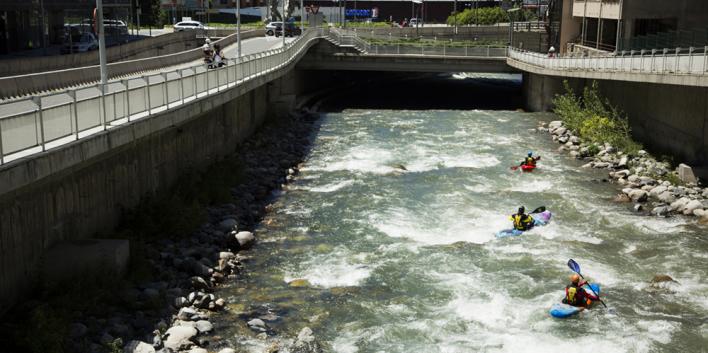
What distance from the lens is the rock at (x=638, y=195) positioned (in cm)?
2866

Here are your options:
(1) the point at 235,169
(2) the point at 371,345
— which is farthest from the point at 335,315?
(1) the point at 235,169

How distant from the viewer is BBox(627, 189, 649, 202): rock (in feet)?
94.0

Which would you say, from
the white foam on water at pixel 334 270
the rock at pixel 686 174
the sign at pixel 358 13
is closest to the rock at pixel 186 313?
the white foam on water at pixel 334 270

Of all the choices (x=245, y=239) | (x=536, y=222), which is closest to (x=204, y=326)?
(x=245, y=239)

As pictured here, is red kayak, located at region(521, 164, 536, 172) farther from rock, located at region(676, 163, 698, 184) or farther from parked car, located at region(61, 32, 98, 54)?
parked car, located at region(61, 32, 98, 54)

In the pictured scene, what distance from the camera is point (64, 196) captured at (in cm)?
1858

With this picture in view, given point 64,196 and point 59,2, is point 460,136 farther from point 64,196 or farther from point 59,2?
point 64,196

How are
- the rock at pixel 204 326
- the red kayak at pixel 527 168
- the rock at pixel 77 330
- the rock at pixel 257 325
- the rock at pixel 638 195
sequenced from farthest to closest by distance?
the red kayak at pixel 527 168 < the rock at pixel 638 195 < the rock at pixel 257 325 < the rock at pixel 204 326 < the rock at pixel 77 330

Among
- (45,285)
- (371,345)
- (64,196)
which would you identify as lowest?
(371,345)

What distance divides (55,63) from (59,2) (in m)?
14.5

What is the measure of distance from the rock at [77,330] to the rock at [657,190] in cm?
2036

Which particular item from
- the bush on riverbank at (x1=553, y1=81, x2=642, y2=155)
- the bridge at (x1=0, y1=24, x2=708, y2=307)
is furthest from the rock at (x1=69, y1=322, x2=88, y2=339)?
the bush on riverbank at (x1=553, y1=81, x2=642, y2=155)

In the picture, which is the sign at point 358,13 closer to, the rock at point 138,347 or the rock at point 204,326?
the rock at point 204,326

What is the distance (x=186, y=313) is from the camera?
1773 cm
